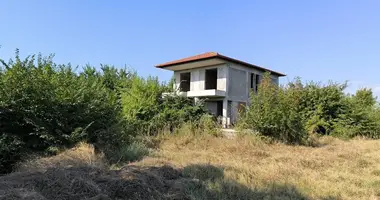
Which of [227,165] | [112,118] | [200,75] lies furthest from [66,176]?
[200,75]

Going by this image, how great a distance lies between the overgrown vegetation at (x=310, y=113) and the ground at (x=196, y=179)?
11.0ft

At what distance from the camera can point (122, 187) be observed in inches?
162

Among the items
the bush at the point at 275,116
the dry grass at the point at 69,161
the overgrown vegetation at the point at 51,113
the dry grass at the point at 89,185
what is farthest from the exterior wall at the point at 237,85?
the dry grass at the point at 89,185

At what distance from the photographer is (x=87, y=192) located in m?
3.82

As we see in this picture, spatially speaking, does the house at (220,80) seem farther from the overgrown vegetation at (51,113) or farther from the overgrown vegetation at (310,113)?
the overgrown vegetation at (51,113)

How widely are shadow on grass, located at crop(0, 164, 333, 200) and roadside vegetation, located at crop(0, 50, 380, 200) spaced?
2 cm

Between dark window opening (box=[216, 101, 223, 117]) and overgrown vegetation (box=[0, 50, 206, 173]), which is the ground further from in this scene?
dark window opening (box=[216, 101, 223, 117])

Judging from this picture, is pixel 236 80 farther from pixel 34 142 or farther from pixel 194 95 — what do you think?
pixel 34 142

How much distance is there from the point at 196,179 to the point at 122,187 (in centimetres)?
161

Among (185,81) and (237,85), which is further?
(185,81)

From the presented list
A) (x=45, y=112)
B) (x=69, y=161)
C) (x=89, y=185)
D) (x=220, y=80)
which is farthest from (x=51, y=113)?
(x=220, y=80)

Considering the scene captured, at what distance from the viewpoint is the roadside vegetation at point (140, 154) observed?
14.1 ft

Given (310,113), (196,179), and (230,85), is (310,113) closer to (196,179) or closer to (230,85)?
(230,85)

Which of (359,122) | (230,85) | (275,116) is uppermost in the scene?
(230,85)
